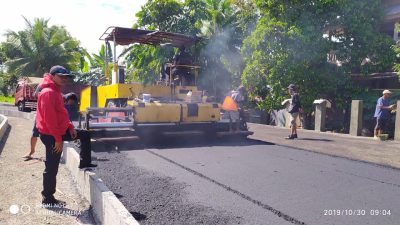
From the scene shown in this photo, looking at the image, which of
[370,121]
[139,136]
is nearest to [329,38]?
[370,121]

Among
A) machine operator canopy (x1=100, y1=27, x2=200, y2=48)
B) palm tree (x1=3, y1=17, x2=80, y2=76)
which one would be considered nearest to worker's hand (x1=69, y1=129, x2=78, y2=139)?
machine operator canopy (x1=100, y1=27, x2=200, y2=48)

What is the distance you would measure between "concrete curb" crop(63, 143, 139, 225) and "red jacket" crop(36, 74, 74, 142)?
0.64m

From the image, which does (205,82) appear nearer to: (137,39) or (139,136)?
(137,39)

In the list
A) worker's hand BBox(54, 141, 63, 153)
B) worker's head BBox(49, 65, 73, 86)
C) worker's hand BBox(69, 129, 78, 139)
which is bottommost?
worker's hand BBox(54, 141, 63, 153)

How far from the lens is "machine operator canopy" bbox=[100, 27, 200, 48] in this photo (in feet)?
28.5

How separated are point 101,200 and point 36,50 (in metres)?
24.7

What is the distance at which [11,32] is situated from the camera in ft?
86.0

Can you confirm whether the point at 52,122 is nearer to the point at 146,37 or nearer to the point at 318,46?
the point at 146,37

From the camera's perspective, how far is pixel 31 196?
4.23 m

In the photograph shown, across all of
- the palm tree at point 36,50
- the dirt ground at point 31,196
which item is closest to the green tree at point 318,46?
the dirt ground at point 31,196

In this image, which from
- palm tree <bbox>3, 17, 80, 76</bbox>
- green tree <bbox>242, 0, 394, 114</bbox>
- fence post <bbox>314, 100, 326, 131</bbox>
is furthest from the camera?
palm tree <bbox>3, 17, 80, 76</bbox>

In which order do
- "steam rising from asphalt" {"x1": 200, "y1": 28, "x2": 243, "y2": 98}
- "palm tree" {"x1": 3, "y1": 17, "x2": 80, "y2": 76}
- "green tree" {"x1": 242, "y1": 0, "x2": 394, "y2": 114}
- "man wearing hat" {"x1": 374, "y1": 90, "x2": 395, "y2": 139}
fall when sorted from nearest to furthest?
"man wearing hat" {"x1": 374, "y1": 90, "x2": 395, "y2": 139} → "green tree" {"x1": 242, "y1": 0, "x2": 394, "y2": 114} → "steam rising from asphalt" {"x1": 200, "y1": 28, "x2": 243, "y2": 98} → "palm tree" {"x1": 3, "y1": 17, "x2": 80, "y2": 76}

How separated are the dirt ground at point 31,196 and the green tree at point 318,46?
9.12m

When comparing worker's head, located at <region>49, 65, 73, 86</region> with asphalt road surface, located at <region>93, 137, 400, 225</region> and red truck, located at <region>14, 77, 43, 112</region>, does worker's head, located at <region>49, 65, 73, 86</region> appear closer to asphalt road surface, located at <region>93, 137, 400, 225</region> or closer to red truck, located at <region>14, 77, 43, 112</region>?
asphalt road surface, located at <region>93, 137, 400, 225</region>
